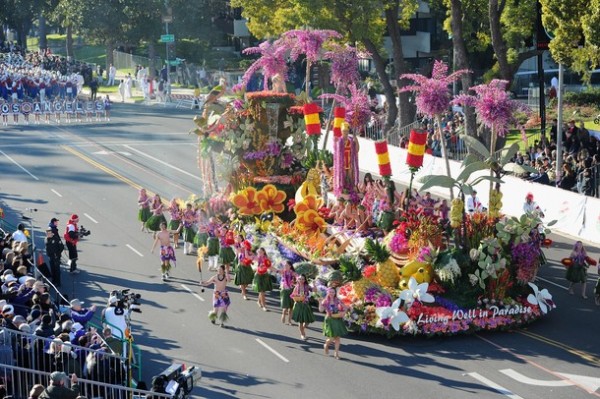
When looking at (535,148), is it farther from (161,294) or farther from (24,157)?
(24,157)

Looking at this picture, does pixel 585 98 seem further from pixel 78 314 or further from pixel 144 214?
pixel 78 314

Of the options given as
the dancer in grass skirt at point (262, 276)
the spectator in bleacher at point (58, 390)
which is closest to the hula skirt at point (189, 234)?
the dancer in grass skirt at point (262, 276)

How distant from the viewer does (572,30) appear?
33906mm

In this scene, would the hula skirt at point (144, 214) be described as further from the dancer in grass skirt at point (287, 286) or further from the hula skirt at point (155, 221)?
the dancer in grass skirt at point (287, 286)

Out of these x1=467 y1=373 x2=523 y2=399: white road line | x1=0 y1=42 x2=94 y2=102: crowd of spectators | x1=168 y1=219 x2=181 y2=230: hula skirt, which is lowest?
x1=467 y1=373 x2=523 y2=399: white road line

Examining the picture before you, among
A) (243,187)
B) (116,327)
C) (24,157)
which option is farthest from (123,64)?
(116,327)

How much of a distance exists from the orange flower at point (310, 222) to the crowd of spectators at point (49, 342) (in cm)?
771

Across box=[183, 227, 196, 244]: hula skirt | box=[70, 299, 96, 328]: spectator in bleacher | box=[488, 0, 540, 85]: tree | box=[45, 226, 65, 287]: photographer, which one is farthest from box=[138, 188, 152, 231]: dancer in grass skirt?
box=[488, 0, 540, 85]: tree

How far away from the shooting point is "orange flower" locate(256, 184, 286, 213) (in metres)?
30.0

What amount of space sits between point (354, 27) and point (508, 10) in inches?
271

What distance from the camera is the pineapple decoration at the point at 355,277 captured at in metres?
24.6

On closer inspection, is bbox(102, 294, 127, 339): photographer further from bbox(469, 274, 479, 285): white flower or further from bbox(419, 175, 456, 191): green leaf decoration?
bbox(469, 274, 479, 285): white flower

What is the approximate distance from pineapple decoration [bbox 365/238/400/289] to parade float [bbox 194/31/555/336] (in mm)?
27

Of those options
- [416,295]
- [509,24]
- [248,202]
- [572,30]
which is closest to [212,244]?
[248,202]
